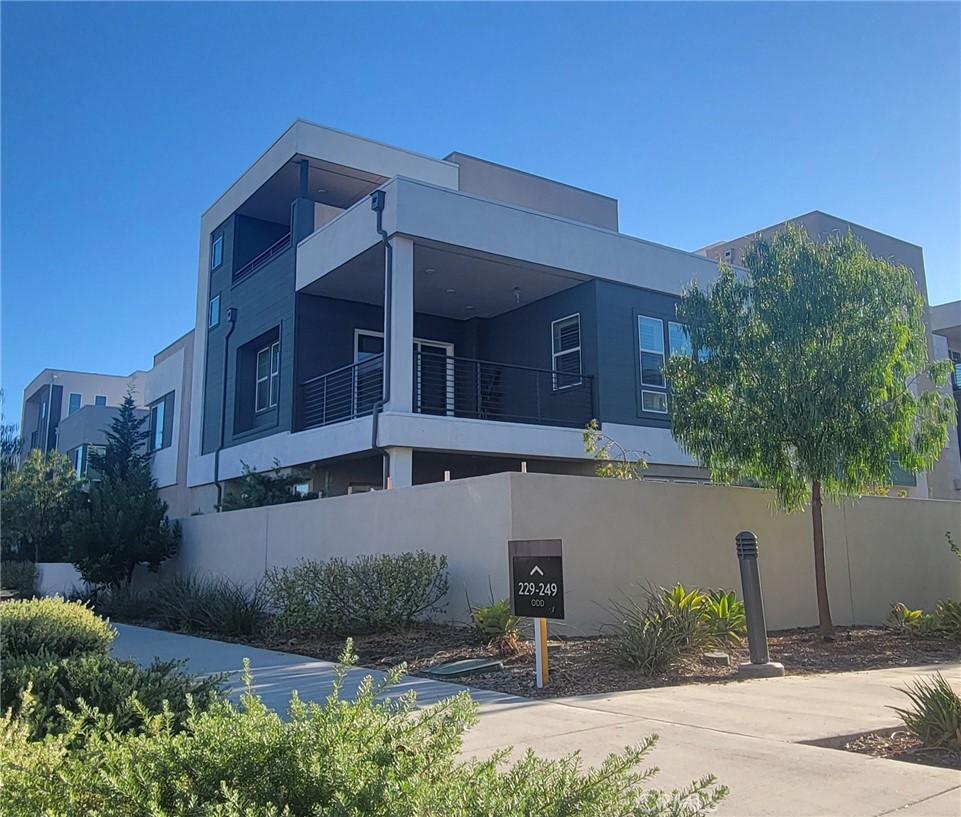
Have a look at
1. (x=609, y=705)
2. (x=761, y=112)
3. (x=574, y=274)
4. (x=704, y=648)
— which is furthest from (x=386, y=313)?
(x=609, y=705)

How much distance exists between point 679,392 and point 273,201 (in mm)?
12651

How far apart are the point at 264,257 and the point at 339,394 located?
5.40 meters

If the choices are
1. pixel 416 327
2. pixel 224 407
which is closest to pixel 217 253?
pixel 224 407

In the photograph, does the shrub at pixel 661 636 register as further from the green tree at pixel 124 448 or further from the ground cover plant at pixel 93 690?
the green tree at pixel 124 448

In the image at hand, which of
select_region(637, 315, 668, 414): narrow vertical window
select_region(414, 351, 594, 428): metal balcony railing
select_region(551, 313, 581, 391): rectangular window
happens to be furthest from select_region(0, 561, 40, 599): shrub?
select_region(637, 315, 668, 414): narrow vertical window

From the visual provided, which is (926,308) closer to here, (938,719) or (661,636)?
(661,636)

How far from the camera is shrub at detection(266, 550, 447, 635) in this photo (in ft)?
37.6

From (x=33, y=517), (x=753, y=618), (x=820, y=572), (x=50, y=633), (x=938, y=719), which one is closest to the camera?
(x=938, y=719)

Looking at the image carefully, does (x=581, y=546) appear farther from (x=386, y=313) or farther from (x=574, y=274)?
(x=574, y=274)

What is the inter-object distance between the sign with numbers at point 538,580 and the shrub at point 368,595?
3.27 metres

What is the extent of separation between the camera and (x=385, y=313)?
15250 mm

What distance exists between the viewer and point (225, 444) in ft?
Answer: 69.1

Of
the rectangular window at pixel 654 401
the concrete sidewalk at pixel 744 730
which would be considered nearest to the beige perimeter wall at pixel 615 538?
the concrete sidewalk at pixel 744 730

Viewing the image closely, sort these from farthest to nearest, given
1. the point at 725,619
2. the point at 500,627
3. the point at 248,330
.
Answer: the point at 248,330, the point at 725,619, the point at 500,627
